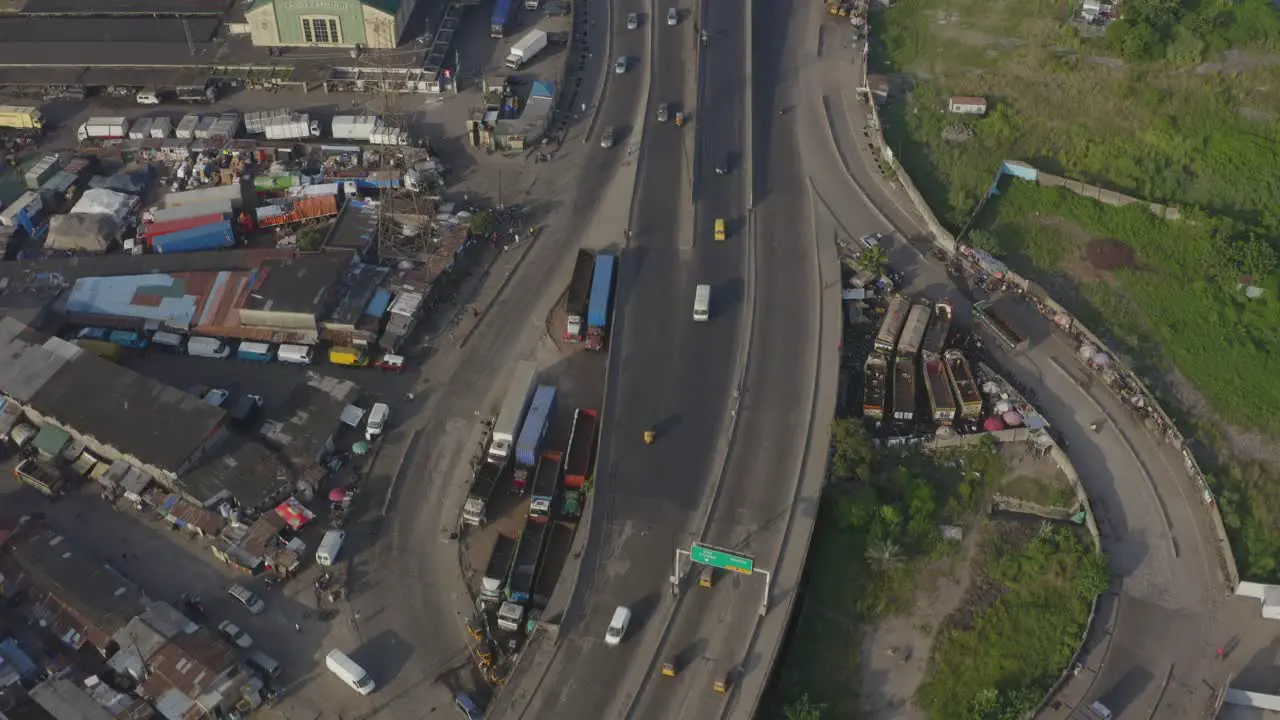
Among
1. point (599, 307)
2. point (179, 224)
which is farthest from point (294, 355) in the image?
point (599, 307)

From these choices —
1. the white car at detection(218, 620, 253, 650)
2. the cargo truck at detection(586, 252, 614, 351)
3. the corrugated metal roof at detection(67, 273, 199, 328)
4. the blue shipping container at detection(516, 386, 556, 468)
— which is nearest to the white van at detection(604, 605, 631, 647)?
the blue shipping container at detection(516, 386, 556, 468)

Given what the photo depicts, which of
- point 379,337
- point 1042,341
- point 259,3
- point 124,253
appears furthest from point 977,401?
point 259,3

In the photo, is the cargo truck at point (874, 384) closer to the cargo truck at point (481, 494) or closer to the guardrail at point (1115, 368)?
the guardrail at point (1115, 368)

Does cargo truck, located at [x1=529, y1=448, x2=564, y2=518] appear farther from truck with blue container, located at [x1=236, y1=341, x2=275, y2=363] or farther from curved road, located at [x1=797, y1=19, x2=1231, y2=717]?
curved road, located at [x1=797, y1=19, x2=1231, y2=717]

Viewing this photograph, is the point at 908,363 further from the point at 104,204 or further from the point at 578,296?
the point at 104,204

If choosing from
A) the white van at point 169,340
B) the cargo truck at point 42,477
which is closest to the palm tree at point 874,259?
the white van at point 169,340

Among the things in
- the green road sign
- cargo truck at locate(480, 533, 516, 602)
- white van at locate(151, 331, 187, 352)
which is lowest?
cargo truck at locate(480, 533, 516, 602)

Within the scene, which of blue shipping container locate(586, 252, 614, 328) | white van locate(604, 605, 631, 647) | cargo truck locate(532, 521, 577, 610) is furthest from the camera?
blue shipping container locate(586, 252, 614, 328)
